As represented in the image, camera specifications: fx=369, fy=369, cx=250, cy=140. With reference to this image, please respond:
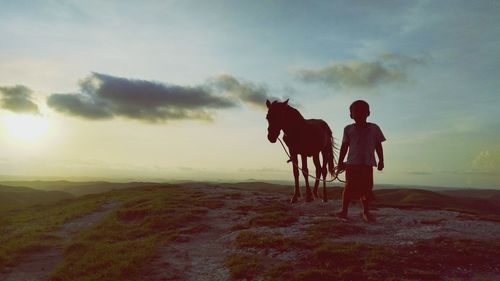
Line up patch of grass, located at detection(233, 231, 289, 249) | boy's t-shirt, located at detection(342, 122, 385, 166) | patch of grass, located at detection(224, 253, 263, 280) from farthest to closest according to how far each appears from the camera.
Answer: boy's t-shirt, located at detection(342, 122, 385, 166), patch of grass, located at detection(233, 231, 289, 249), patch of grass, located at detection(224, 253, 263, 280)

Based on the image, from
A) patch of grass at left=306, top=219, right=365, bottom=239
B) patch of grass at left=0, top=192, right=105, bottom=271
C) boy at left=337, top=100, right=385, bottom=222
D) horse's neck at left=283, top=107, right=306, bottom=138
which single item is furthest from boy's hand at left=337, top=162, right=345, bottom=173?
patch of grass at left=0, top=192, right=105, bottom=271

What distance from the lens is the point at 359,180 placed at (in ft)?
42.8

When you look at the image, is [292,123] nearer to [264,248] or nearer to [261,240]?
[261,240]

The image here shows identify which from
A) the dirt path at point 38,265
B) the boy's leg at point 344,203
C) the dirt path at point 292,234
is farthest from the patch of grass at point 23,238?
the boy's leg at point 344,203

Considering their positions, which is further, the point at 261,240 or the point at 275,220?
the point at 275,220

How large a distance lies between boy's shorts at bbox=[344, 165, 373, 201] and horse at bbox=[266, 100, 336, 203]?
424cm

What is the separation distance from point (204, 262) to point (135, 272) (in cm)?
200

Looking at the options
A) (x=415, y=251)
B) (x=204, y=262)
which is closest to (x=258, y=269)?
(x=204, y=262)

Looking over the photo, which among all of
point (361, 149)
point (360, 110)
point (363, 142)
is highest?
point (360, 110)

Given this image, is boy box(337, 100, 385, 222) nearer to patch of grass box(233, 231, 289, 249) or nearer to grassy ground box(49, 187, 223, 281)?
patch of grass box(233, 231, 289, 249)

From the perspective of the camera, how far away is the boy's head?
12.9m

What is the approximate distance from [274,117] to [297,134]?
1970 millimetres

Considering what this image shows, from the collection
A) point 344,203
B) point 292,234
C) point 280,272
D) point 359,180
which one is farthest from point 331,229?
point 280,272

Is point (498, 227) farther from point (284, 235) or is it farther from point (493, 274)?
point (284, 235)
